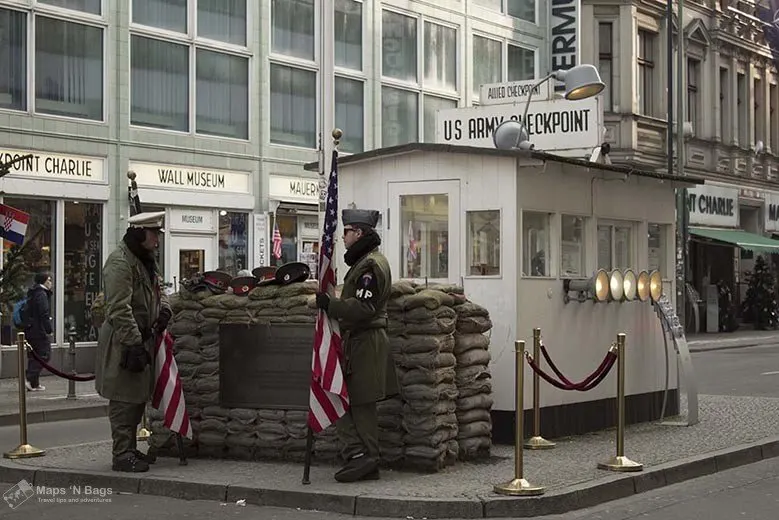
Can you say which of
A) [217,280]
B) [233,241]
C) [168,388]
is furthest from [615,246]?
[233,241]

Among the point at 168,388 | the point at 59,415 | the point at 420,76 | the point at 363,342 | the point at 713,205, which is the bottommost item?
the point at 59,415

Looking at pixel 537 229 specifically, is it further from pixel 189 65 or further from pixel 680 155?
pixel 680 155

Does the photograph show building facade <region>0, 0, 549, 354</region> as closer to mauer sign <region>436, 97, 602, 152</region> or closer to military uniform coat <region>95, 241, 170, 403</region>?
mauer sign <region>436, 97, 602, 152</region>

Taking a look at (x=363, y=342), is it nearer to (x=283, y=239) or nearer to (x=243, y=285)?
(x=243, y=285)

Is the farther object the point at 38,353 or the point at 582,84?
the point at 38,353

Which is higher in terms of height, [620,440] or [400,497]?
[620,440]

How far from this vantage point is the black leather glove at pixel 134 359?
31.6ft

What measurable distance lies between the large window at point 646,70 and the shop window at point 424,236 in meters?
27.6

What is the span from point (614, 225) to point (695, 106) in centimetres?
2991

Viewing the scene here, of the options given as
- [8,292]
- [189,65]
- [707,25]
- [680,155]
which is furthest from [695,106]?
[8,292]

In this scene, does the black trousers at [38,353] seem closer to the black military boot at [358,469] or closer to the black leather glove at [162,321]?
the black leather glove at [162,321]

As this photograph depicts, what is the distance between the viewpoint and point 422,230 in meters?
12.2

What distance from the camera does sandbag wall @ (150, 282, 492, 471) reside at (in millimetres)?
9867

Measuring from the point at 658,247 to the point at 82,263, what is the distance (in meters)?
11.9
